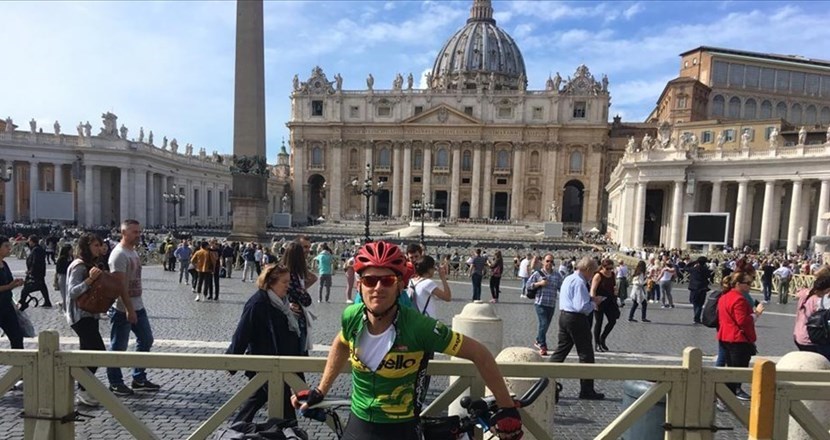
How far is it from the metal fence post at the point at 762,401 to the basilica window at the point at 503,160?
220 ft

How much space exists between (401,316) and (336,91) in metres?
71.7

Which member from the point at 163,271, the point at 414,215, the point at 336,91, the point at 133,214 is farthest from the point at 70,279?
the point at 336,91

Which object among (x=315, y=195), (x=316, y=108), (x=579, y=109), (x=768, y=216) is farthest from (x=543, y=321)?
(x=315, y=195)

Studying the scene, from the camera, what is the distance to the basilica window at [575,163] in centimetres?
6719

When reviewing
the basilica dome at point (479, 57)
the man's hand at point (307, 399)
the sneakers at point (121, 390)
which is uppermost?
the basilica dome at point (479, 57)

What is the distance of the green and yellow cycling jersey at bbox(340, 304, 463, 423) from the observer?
2.29 metres

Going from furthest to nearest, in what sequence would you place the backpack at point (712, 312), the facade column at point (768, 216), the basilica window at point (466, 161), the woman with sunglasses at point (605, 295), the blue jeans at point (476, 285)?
the basilica window at point (466, 161) < the facade column at point (768, 216) < the blue jeans at point (476, 285) < the woman with sunglasses at point (605, 295) < the backpack at point (712, 312)

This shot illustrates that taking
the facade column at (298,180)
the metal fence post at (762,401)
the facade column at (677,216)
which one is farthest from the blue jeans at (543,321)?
the facade column at (298,180)

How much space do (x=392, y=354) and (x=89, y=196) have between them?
50398mm

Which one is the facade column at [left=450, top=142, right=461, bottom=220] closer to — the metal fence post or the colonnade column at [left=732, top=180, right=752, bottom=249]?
the colonnade column at [left=732, top=180, right=752, bottom=249]

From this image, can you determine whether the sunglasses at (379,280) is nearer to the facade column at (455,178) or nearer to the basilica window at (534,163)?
the facade column at (455,178)

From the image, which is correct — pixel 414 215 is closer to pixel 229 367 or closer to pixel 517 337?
pixel 517 337

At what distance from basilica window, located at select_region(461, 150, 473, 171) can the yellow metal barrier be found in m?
66.5

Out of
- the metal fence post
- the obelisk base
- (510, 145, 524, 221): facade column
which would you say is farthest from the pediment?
the metal fence post
